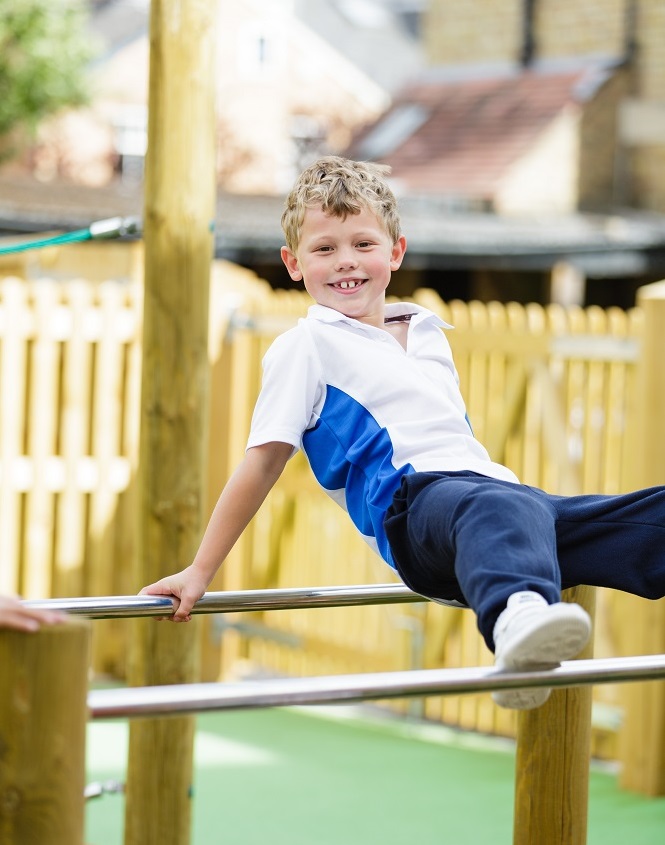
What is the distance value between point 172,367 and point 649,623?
2.19 meters

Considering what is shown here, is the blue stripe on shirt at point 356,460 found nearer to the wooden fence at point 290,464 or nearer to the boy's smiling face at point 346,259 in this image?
the boy's smiling face at point 346,259

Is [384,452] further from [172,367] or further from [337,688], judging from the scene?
[172,367]

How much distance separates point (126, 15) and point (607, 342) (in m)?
29.1

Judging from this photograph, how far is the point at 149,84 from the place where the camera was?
11.1 ft

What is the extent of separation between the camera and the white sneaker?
6.01 feet

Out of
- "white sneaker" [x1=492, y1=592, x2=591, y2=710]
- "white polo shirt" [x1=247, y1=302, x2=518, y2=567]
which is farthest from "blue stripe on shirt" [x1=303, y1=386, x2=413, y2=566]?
"white sneaker" [x1=492, y1=592, x2=591, y2=710]

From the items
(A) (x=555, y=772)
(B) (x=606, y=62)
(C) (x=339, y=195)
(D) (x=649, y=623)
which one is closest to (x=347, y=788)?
(D) (x=649, y=623)

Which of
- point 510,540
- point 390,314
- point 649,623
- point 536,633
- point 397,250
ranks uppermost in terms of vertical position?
point 397,250

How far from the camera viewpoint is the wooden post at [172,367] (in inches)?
134

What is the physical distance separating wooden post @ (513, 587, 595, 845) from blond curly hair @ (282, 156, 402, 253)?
0.79 m

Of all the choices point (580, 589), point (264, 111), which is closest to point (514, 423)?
point (580, 589)

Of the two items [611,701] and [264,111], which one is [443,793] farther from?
[264,111]

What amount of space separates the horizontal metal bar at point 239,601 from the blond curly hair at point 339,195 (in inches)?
25.3

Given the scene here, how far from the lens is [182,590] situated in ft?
7.84
